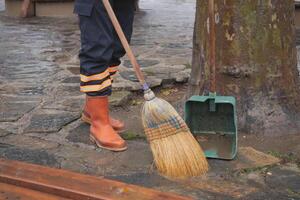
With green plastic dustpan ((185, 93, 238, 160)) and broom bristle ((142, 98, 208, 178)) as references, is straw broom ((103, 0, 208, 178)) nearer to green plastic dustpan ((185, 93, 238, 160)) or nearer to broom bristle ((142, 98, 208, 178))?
broom bristle ((142, 98, 208, 178))

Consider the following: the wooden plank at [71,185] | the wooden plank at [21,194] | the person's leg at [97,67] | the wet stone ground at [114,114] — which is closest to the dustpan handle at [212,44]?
the wet stone ground at [114,114]

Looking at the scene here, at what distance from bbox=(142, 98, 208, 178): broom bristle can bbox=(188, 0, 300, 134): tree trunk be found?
66 centimetres

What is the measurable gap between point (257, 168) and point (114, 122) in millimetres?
965

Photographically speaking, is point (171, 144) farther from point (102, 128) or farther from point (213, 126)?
point (102, 128)

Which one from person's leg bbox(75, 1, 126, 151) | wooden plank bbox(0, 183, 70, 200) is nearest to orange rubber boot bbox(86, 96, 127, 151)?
person's leg bbox(75, 1, 126, 151)

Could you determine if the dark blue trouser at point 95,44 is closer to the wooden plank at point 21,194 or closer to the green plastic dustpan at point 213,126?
the green plastic dustpan at point 213,126

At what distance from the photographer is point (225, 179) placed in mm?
2795

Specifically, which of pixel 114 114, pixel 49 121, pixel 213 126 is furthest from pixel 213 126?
pixel 49 121

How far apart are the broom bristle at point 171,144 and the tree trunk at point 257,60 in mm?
662

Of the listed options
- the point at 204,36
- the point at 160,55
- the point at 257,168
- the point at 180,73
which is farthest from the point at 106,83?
the point at 160,55

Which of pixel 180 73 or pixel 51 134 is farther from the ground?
pixel 180 73

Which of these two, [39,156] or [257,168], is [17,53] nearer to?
[39,156]

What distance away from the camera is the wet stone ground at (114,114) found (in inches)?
108

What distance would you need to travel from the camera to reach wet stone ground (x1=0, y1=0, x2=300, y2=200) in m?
2.75
